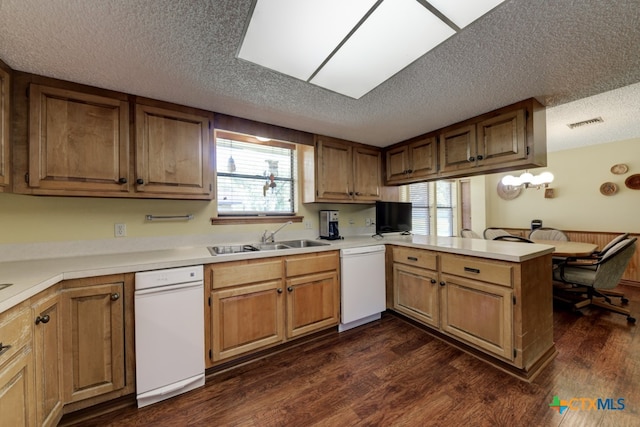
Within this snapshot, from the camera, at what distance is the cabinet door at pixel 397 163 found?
3.12m

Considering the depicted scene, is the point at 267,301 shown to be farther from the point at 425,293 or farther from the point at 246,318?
the point at 425,293

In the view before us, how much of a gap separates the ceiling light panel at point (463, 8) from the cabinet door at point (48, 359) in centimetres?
233

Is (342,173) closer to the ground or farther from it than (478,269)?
farther from it

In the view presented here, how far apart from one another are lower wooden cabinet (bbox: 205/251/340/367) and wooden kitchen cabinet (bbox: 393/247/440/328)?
74 cm

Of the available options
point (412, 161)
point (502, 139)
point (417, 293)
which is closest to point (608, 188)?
point (502, 139)

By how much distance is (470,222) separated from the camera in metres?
5.70

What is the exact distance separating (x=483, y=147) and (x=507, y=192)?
383 centimetres

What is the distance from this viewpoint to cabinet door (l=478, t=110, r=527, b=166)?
6.82ft

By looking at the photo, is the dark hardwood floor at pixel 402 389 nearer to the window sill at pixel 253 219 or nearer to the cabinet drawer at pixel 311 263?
the cabinet drawer at pixel 311 263

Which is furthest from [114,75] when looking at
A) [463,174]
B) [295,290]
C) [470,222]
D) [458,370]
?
[470,222]

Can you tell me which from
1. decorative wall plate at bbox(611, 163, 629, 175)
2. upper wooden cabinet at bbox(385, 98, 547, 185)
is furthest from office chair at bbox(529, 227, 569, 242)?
upper wooden cabinet at bbox(385, 98, 547, 185)

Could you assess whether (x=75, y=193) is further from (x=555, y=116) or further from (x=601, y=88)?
(x=555, y=116)

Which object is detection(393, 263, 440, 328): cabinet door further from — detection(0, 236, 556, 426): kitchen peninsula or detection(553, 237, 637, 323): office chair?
detection(553, 237, 637, 323): office chair

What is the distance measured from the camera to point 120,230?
2.01 metres
